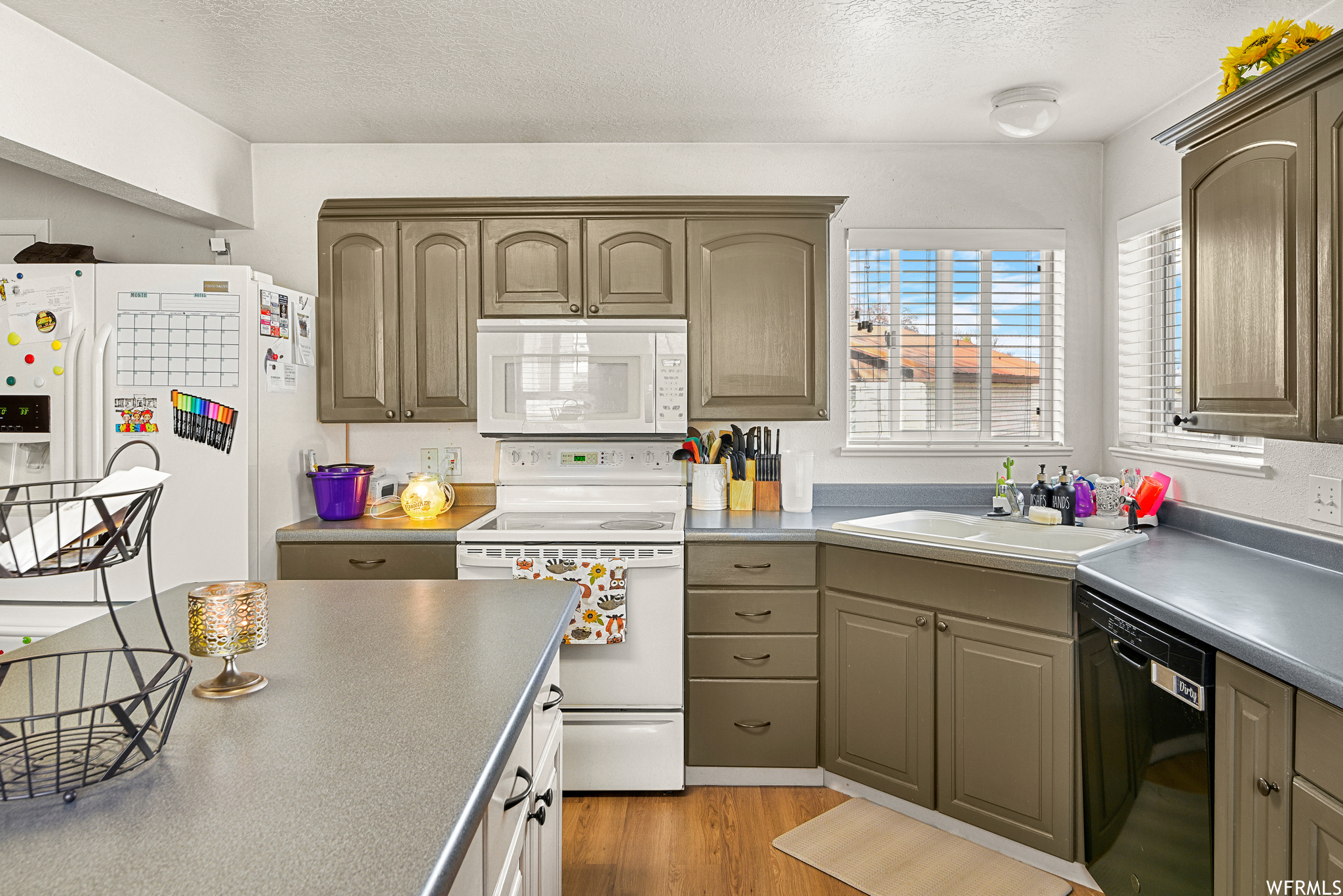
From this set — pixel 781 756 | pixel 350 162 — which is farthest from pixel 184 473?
pixel 781 756

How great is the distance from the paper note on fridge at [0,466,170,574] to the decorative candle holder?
0.15 meters

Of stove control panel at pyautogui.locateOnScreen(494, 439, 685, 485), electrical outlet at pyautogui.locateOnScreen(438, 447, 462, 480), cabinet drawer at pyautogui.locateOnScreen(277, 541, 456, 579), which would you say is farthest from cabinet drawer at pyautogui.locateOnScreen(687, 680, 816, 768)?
electrical outlet at pyautogui.locateOnScreen(438, 447, 462, 480)

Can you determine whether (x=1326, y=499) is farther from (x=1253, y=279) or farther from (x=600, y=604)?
(x=600, y=604)

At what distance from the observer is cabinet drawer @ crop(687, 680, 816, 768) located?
2.77 meters

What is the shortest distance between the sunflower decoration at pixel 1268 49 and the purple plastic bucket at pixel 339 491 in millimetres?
2825

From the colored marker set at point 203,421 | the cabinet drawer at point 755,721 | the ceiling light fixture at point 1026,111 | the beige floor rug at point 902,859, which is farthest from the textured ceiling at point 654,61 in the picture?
the beige floor rug at point 902,859

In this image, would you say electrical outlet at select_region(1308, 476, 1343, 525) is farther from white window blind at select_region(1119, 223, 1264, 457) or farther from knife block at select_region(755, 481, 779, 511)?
knife block at select_region(755, 481, 779, 511)

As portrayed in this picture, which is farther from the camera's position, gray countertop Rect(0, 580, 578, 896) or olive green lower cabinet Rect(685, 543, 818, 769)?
olive green lower cabinet Rect(685, 543, 818, 769)

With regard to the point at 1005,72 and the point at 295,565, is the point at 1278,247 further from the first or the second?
the point at 295,565

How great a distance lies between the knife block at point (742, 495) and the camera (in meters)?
3.17

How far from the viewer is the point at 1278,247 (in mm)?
1720

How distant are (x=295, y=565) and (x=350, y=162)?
65.8 inches

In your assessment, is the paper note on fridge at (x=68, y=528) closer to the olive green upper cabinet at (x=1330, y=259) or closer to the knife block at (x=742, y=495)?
the olive green upper cabinet at (x=1330, y=259)

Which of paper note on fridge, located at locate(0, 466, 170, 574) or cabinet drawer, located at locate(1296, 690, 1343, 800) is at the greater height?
paper note on fridge, located at locate(0, 466, 170, 574)
